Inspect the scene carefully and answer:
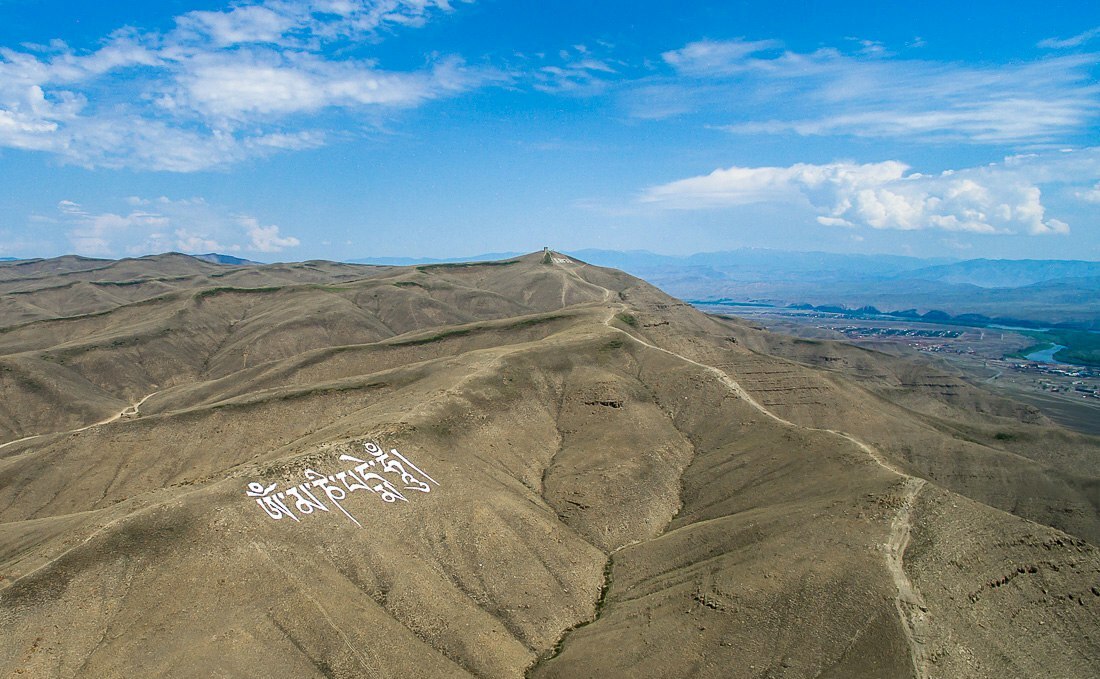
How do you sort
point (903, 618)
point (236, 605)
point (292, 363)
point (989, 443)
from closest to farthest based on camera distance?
1. point (903, 618)
2. point (236, 605)
3. point (989, 443)
4. point (292, 363)

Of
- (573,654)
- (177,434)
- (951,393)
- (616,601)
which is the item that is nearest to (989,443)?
(951,393)

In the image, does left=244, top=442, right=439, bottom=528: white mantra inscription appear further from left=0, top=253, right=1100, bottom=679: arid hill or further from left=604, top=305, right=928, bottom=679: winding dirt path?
left=604, top=305, right=928, bottom=679: winding dirt path

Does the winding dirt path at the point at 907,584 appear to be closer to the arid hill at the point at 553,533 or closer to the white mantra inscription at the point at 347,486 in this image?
the arid hill at the point at 553,533

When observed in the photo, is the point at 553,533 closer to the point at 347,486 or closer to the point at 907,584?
the point at 347,486

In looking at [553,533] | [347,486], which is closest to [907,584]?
[553,533]

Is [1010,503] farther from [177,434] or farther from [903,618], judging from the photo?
[177,434]
